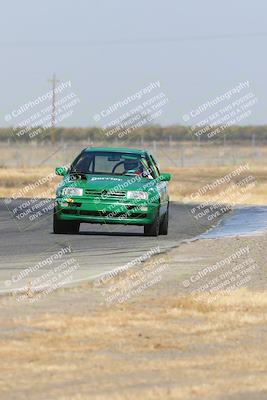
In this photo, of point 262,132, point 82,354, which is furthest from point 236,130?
point 82,354

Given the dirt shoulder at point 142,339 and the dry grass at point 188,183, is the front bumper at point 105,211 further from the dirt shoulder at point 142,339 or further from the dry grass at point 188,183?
the dry grass at point 188,183

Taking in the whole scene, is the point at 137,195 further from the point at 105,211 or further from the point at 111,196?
the point at 105,211

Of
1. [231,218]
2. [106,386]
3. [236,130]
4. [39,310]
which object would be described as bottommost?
[236,130]

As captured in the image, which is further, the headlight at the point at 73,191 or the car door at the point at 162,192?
the car door at the point at 162,192

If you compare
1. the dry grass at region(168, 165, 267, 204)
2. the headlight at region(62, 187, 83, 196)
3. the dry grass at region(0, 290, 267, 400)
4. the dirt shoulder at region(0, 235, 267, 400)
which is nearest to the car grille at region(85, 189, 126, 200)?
the headlight at region(62, 187, 83, 196)

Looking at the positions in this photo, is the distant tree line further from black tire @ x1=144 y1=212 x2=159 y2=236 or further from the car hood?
the car hood

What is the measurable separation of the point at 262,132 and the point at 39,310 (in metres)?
144

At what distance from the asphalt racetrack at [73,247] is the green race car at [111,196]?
330 millimetres

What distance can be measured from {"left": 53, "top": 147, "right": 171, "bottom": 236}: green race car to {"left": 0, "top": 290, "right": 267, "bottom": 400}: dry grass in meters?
10.2

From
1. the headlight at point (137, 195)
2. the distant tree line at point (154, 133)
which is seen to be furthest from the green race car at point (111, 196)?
the distant tree line at point (154, 133)

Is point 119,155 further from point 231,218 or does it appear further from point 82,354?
point 82,354

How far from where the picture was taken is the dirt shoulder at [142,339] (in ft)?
29.5

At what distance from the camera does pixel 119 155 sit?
25125 mm

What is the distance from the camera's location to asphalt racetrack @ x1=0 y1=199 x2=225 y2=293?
17297 mm
